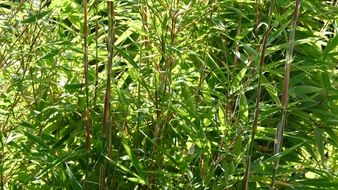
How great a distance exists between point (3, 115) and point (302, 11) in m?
0.80

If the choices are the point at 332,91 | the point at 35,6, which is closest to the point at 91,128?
the point at 35,6

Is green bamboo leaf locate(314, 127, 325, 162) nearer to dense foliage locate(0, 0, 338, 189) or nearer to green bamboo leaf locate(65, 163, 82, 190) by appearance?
dense foliage locate(0, 0, 338, 189)

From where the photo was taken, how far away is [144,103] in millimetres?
1561

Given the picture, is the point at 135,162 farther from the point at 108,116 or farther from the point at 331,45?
the point at 331,45

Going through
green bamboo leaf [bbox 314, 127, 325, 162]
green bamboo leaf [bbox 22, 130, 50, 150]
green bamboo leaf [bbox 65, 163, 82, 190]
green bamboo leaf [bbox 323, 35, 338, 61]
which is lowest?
green bamboo leaf [bbox 65, 163, 82, 190]

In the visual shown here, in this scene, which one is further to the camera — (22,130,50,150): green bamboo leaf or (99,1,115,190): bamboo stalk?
(22,130,50,150): green bamboo leaf

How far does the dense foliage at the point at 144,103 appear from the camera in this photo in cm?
150

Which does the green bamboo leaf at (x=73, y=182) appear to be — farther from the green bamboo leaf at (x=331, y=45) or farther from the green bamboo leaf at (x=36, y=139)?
the green bamboo leaf at (x=331, y=45)

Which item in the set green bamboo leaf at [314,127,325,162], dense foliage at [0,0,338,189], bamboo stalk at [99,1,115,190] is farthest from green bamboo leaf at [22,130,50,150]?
green bamboo leaf at [314,127,325,162]

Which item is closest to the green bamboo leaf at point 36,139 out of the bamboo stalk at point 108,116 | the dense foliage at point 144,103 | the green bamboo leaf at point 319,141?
the dense foliage at point 144,103

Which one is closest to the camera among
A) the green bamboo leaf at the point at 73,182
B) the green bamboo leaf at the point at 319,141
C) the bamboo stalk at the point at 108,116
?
the bamboo stalk at the point at 108,116

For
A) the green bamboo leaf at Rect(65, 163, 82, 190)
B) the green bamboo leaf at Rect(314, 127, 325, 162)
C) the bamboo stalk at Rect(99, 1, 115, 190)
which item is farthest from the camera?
the green bamboo leaf at Rect(314, 127, 325, 162)

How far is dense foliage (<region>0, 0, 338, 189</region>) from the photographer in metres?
1.50

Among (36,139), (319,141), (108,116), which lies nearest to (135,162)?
(108,116)
